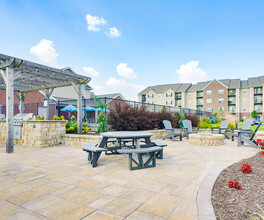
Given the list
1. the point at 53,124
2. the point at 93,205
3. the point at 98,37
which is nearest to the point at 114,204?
the point at 93,205

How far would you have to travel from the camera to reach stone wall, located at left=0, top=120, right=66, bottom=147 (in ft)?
21.6

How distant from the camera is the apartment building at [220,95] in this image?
4072 centimetres

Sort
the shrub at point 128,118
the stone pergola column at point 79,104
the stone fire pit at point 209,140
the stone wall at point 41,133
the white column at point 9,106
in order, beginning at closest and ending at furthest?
1. the white column at point 9,106
2. the stone wall at point 41,133
3. the stone fire pit at point 209,140
4. the stone pergola column at point 79,104
5. the shrub at point 128,118

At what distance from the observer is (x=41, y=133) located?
258 inches

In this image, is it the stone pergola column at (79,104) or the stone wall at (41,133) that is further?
the stone pergola column at (79,104)

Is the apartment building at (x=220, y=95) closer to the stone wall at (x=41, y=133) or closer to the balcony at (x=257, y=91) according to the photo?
the balcony at (x=257, y=91)

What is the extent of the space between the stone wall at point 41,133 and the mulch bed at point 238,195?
5870mm

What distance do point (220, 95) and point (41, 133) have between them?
4383 centimetres

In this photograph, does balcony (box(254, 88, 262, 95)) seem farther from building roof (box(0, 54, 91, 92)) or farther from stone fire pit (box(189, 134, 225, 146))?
building roof (box(0, 54, 91, 92))

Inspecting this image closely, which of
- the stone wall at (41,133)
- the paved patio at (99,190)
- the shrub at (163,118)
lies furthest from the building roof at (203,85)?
the paved patio at (99,190)

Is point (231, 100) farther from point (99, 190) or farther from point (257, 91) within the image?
point (99, 190)

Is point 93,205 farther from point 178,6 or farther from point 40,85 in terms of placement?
point 178,6

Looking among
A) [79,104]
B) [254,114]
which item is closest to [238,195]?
[79,104]

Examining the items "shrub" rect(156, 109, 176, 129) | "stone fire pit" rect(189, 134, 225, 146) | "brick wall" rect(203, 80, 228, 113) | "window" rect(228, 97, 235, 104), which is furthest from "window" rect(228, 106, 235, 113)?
"stone fire pit" rect(189, 134, 225, 146)
